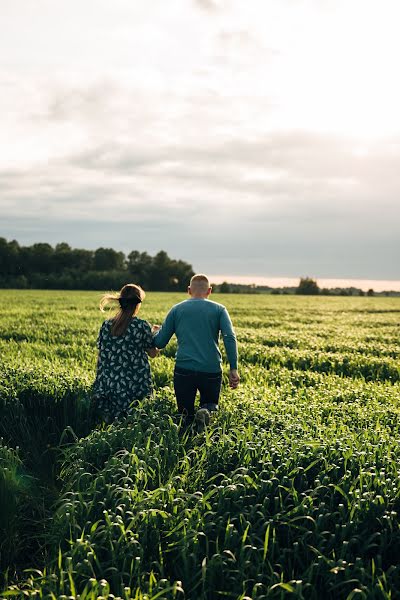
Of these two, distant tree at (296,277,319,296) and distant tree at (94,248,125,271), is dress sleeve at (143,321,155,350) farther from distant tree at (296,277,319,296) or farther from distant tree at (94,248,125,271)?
distant tree at (94,248,125,271)

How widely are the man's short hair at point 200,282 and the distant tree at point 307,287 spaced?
9661 centimetres

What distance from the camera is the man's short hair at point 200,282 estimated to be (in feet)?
24.4

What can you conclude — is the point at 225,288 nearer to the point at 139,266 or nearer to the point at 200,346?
the point at 139,266

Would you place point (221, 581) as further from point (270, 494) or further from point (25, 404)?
point (25, 404)

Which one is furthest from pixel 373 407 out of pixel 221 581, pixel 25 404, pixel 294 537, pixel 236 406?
pixel 25 404

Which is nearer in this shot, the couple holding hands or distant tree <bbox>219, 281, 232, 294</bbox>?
the couple holding hands

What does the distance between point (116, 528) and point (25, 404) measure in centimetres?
468

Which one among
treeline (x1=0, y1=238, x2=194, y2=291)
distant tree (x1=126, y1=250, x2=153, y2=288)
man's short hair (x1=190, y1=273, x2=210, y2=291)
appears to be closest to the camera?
man's short hair (x1=190, y1=273, x2=210, y2=291)

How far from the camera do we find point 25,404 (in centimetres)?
864

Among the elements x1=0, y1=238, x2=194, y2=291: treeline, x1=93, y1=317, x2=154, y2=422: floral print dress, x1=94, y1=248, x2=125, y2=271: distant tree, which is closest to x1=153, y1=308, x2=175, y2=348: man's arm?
x1=93, y1=317, x2=154, y2=422: floral print dress

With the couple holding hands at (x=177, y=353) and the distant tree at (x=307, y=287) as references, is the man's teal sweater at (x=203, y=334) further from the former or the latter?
the distant tree at (x=307, y=287)

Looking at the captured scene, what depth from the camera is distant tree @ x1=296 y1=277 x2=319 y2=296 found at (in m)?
102

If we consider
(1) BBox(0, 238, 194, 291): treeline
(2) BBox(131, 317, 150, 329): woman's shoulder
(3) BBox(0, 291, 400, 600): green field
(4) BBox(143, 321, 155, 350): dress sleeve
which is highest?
(1) BBox(0, 238, 194, 291): treeline

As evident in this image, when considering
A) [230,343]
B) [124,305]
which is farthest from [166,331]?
[230,343]
